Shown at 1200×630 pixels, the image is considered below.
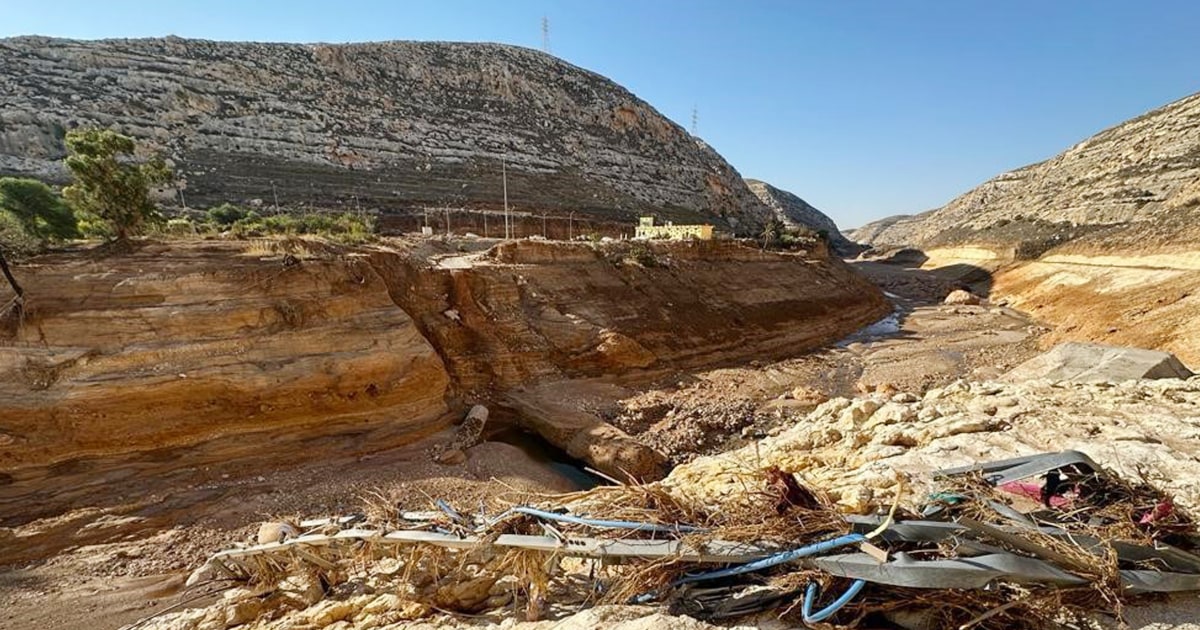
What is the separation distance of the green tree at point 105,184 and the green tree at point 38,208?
2.96m

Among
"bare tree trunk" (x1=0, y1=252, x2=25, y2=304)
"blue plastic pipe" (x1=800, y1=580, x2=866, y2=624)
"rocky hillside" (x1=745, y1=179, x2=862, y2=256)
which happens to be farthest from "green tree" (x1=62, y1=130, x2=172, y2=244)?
"rocky hillside" (x1=745, y1=179, x2=862, y2=256)

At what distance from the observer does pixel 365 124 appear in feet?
128

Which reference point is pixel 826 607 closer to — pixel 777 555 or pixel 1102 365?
pixel 777 555

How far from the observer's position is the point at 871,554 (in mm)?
2344

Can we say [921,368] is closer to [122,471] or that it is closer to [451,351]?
[451,351]

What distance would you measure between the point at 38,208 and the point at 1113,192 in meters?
59.3

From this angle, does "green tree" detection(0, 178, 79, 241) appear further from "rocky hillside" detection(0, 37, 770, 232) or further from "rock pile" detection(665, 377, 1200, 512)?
"rock pile" detection(665, 377, 1200, 512)

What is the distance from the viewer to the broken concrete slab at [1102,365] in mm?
7984

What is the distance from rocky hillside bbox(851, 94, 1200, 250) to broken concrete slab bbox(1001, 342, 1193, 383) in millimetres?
22683

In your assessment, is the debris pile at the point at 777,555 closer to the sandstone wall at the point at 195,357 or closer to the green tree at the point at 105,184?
the sandstone wall at the point at 195,357

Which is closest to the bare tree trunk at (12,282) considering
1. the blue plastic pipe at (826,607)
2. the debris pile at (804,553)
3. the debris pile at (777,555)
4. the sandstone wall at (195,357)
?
the sandstone wall at (195,357)

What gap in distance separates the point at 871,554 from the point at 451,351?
1253cm

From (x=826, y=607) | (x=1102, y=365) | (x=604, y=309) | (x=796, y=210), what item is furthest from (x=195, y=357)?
(x=796, y=210)

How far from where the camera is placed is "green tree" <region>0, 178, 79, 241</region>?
1236cm
